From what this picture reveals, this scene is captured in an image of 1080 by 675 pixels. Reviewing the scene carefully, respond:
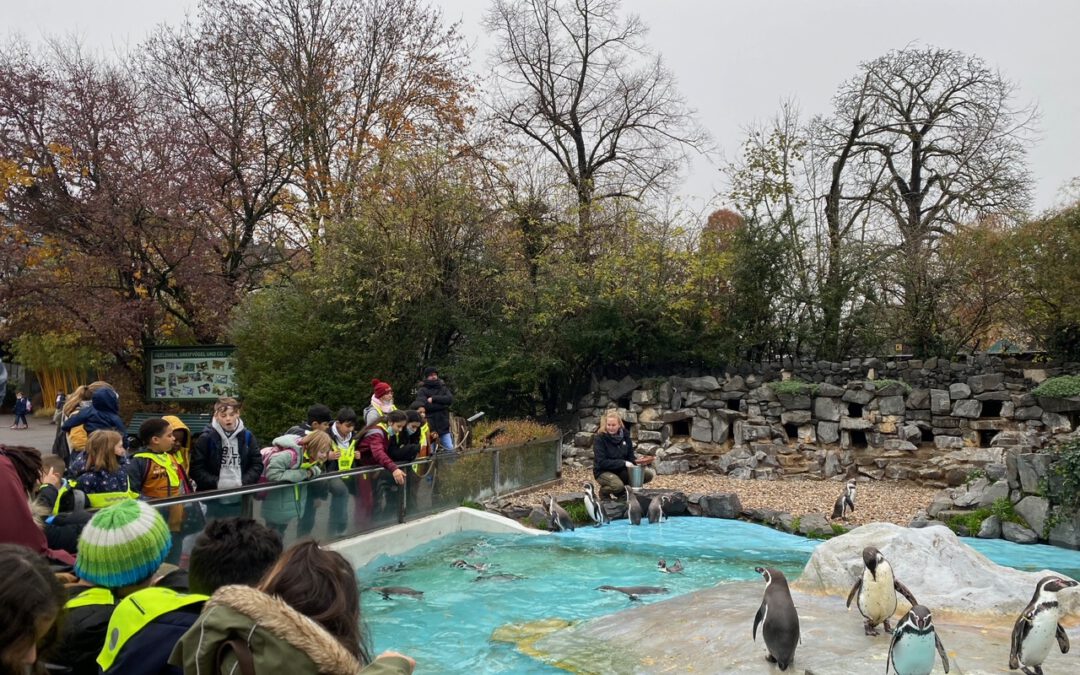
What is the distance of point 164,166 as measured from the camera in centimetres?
1609

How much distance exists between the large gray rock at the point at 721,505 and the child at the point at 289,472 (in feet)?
18.6

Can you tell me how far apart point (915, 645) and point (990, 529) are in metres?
6.30

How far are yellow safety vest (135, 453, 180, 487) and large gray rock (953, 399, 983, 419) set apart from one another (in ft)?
41.1

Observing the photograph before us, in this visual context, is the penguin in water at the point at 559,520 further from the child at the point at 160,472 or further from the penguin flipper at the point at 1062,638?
the penguin flipper at the point at 1062,638

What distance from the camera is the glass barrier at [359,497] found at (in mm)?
5711

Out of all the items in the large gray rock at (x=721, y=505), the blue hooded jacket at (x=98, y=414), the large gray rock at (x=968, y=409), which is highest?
the blue hooded jacket at (x=98, y=414)

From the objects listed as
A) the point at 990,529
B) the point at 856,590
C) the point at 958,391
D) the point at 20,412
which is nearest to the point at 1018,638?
the point at 856,590

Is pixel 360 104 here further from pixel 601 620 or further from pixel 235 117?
pixel 601 620

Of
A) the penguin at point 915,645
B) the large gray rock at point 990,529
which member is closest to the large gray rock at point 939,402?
the large gray rock at point 990,529

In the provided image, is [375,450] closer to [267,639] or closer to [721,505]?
[721,505]

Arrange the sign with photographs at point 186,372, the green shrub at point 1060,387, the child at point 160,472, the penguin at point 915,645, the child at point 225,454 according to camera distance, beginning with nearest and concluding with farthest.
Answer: the penguin at point 915,645 < the child at point 160,472 < the child at point 225,454 < the green shrub at point 1060,387 < the sign with photographs at point 186,372

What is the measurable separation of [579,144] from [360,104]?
5284mm

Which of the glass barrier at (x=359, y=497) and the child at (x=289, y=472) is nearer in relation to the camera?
the glass barrier at (x=359, y=497)

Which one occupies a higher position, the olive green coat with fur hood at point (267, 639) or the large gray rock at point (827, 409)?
the olive green coat with fur hood at point (267, 639)
